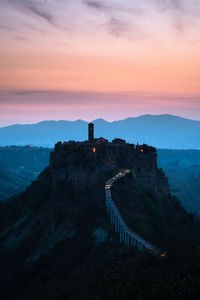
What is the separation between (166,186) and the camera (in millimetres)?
124250

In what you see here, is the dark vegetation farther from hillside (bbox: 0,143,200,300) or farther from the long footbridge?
the long footbridge


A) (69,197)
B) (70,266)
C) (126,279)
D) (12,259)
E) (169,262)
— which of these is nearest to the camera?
(126,279)

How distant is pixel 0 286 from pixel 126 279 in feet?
131

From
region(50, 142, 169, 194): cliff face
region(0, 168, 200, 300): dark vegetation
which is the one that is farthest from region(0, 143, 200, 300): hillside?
region(50, 142, 169, 194): cliff face

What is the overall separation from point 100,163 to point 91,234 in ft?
94.2

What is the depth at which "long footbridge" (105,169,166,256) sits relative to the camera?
65262 millimetres

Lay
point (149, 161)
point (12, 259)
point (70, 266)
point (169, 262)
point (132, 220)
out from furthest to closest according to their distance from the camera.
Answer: point (149, 161) → point (12, 259) → point (132, 220) → point (70, 266) → point (169, 262)

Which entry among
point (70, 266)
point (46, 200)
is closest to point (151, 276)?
point (70, 266)

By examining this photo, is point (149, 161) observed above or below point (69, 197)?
above

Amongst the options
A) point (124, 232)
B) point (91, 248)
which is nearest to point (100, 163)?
point (91, 248)

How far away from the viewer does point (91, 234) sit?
81.2 m

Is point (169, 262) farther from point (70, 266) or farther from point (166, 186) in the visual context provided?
point (166, 186)

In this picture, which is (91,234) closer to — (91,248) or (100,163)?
(91,248)

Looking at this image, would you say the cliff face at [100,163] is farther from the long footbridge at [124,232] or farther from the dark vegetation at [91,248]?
the long footbridge at [124,232]
